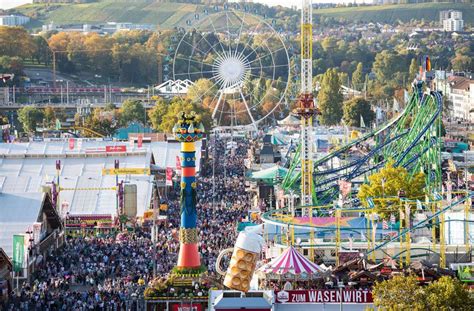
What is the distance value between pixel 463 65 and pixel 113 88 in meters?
48.1

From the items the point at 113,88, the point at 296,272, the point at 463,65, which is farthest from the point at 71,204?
the point at 463,65

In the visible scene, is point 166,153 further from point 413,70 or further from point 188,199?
point 413,70

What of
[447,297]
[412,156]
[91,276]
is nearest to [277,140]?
[412,156]

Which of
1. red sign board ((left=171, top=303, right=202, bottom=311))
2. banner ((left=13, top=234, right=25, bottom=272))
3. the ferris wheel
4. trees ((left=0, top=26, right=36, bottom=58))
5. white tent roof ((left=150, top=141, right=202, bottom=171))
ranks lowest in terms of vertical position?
red sign board ((left=171, top=303, right=202, bottom=311))

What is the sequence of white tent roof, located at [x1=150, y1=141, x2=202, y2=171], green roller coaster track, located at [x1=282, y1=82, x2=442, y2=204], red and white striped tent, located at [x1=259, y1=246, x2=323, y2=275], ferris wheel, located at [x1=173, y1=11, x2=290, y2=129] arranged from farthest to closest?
ferris wheel, located at [x1=173, y1=11, x2=290, y2=129] < white tent roof, located at [x1=150, y1=141, x2=202, y2=171] < green roller coaster track, located at [x1=282, y1=82, x2=442, y2=204] < red and white striped tent, located at [x1=259, y1=246, x2=323, y2=275]

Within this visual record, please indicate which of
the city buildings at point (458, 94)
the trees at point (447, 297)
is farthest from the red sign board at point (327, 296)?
the city buildings at point (458, 94)

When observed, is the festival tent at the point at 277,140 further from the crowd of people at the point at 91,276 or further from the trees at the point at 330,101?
the crowd of people at the point at 91,276

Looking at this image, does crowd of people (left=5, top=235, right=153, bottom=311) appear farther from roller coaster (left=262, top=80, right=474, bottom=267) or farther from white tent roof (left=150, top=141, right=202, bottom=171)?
white tent roof (left=150, top=141, right=202, bottom=171)

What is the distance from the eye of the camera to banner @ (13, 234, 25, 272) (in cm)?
4681

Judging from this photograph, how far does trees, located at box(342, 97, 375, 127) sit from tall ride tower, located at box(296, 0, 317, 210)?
213ft

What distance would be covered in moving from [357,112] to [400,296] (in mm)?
91094

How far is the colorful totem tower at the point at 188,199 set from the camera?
40.3 meters

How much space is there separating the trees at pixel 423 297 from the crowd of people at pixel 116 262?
10.6m

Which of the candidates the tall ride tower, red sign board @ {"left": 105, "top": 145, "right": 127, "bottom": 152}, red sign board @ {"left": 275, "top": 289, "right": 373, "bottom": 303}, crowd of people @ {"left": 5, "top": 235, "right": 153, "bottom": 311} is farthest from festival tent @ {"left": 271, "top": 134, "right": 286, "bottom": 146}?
red sign board @ {"left": 275, "top": 289, "right": 373, "bottom": 303}
